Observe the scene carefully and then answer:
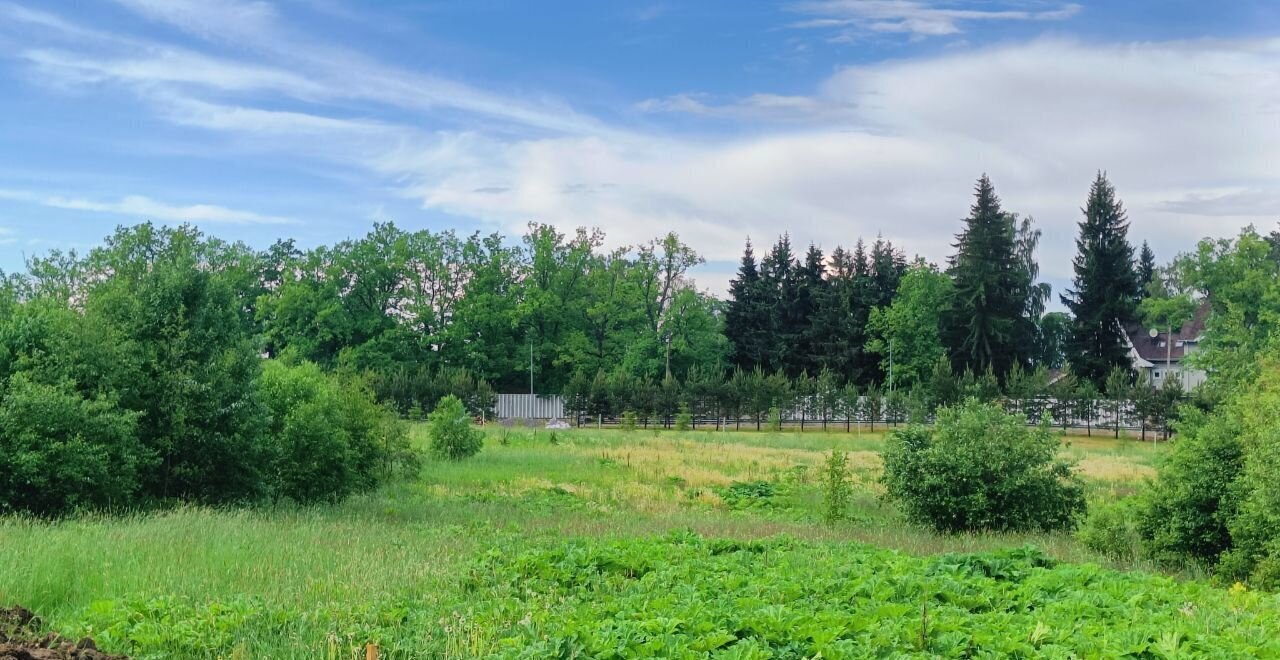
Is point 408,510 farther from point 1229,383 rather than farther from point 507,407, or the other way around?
point 507,407

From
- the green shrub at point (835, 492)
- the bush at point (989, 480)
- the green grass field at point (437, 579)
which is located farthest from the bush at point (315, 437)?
the bush at point (989, 480)

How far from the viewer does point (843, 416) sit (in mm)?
Result: 60469

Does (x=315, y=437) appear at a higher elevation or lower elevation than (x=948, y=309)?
lower

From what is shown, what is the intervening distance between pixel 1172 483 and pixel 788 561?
302 inches

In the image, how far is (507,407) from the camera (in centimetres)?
6606

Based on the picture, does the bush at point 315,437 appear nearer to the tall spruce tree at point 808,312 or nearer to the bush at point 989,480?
the bush at point 989,480

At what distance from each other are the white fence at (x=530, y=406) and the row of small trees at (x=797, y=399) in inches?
181

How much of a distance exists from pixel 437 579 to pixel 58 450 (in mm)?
8850

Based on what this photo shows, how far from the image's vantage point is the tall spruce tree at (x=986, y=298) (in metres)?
71.4

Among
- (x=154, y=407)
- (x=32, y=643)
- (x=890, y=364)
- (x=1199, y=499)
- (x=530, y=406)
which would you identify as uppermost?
(x=890, y=364)

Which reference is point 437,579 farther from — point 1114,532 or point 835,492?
point 1114,532

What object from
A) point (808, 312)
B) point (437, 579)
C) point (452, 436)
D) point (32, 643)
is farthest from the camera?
point (808, 312)

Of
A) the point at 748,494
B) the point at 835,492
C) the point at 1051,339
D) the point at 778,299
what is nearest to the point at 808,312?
the point at 778,299

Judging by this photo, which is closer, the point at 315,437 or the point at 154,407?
the point at 154,407
